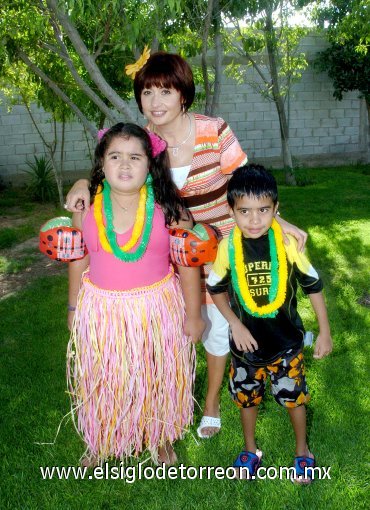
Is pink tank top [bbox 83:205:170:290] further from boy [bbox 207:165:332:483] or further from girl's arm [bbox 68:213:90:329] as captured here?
boy [bbox 207:165:332:483]

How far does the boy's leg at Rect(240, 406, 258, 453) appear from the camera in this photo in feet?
7.10

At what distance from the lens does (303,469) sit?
7.14 feet

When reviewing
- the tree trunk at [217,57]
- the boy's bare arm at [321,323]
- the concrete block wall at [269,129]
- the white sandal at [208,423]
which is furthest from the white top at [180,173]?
the concrete block wall at [269,129]

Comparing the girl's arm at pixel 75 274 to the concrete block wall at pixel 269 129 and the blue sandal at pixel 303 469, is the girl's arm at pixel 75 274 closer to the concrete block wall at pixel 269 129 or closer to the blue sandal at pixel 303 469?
the blue sandal at pixel 303 469

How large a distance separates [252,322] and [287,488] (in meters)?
0.74

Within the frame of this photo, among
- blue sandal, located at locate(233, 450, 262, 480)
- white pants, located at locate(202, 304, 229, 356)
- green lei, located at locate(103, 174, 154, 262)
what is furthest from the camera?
white pants, located at locate(202, 304, 229, 356)

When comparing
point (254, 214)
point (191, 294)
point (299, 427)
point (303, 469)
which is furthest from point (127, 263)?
point (303, 469)

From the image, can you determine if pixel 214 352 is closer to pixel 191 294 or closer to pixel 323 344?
pixel 191 294

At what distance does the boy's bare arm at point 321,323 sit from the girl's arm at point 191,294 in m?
0.46

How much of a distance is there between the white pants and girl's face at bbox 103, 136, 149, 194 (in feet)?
2.48

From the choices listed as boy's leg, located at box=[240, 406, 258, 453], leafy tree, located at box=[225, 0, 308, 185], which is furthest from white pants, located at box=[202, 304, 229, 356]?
leafy tree, located at box=[225, 0, 308, 185]

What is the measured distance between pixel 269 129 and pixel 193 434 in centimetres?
868

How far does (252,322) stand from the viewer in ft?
6.56

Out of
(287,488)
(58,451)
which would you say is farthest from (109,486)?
(287,488)
